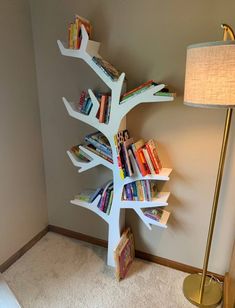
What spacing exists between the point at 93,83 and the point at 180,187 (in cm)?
100

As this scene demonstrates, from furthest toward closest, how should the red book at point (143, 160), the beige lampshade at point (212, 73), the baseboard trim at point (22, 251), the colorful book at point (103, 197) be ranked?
the baseboard trim at point (22, 251) → the colorful book at point (103, 197) → the red book at point (143, 160) → the beige lampshade at point (212, 73)

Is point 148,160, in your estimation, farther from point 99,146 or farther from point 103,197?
point 103,197

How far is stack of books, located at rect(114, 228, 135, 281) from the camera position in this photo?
1.69 m

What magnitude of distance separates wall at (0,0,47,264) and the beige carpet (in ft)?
0.76

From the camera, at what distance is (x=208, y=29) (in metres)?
1.36

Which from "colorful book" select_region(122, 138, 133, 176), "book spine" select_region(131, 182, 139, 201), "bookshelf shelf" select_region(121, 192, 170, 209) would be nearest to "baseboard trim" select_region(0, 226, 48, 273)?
"bookshelf shelf" select_region(121, 192, 170, 209)

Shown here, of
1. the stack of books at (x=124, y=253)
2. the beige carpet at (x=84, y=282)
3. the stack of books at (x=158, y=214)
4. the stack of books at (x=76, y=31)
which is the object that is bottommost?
the beige carpet at (x=84, y=282)

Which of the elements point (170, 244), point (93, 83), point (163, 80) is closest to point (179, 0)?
point (163, 80)

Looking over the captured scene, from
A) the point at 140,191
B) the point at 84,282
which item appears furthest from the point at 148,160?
the point at 84,282

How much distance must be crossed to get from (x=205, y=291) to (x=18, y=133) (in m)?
1.80

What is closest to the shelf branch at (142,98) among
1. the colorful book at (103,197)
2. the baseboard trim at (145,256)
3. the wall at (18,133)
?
the colorful book at (103,197)

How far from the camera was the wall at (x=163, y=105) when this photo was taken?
1447 millimetres

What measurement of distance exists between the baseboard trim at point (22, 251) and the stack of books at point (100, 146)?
1.09 m

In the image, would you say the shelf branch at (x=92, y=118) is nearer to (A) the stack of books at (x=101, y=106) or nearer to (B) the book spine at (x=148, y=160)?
(A) the stack of books at (x=101, y=106)
